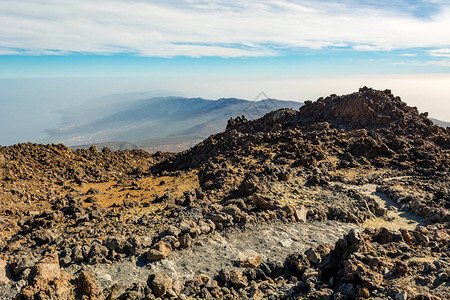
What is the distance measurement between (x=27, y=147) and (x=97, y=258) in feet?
53.9

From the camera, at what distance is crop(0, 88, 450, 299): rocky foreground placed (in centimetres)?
703

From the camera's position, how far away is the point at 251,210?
11.5 meters

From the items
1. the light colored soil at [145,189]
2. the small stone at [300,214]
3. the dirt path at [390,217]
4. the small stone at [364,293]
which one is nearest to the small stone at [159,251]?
the small stone at [300,214]

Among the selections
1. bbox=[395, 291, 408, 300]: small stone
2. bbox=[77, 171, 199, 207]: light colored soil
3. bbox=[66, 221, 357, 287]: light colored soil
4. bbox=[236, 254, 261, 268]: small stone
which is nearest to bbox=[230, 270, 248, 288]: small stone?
bbox=[236, 254, 261, 268]: small stone

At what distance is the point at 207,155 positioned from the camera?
2311 centimetres

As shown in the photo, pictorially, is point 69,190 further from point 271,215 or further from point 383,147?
point 383,147

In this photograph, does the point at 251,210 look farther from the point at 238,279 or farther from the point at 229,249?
the point at 238,279

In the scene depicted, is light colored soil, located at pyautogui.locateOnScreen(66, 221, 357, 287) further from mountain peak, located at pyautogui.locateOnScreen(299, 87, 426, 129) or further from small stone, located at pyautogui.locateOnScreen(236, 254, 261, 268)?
mountain peak, located at pyautogui.locateOnScreen(299, 87, 426, 129)

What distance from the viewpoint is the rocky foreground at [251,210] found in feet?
23.1

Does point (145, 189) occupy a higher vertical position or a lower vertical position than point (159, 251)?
lower

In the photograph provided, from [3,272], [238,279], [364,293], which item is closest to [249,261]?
[238,279]

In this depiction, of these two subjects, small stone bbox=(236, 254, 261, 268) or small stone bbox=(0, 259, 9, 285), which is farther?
small stone bbox=(236, 254, 261, 268)

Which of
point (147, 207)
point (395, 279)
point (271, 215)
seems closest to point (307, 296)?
point (395, 279)

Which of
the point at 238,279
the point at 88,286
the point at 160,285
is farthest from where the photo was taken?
the point at 238,279
